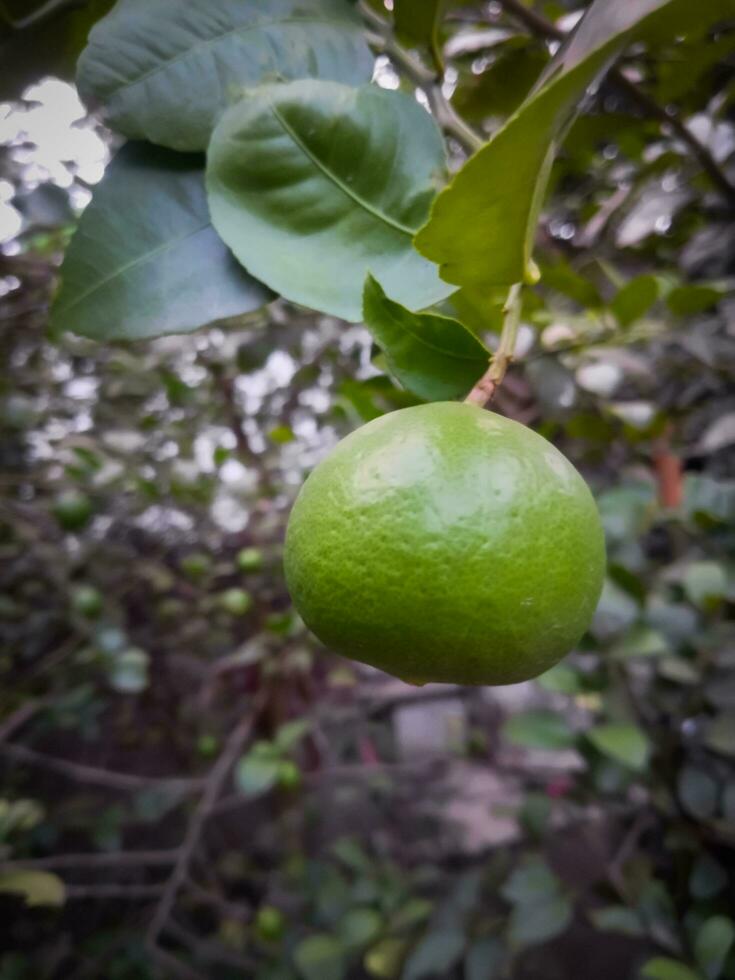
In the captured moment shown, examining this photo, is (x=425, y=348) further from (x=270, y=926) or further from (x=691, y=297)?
(x=270, y=926)

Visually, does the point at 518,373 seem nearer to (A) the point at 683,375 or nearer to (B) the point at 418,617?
(A) the point at 683,375

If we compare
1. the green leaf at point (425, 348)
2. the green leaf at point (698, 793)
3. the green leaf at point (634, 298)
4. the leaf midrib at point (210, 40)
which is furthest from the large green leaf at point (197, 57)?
the green leaf at point (698, 793)

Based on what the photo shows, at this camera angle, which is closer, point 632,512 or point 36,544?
point 632,512

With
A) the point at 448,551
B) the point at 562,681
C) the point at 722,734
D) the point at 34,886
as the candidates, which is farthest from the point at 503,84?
the point at 34,886

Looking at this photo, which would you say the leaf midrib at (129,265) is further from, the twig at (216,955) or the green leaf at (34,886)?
the twig at (216,955)

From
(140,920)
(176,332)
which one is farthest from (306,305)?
(140,920)

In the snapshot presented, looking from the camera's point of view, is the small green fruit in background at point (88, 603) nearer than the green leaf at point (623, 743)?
No

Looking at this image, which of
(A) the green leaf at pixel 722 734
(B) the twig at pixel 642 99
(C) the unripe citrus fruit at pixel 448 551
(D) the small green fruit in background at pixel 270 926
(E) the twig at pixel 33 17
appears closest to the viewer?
(C) the unripe citrus fruit at pixel 448 551
